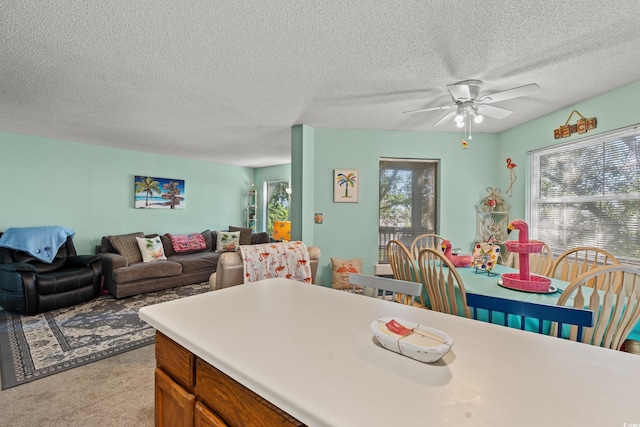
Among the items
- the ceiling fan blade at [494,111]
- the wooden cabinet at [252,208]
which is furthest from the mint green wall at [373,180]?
the wooden cabinet at [252,208]

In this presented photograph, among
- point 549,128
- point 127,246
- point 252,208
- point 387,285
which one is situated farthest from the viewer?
point 252,208

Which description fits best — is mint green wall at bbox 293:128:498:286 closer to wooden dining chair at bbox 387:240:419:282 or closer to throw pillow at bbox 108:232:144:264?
wooden dining chair at bbox 387:240:419:282

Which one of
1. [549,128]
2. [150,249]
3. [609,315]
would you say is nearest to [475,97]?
[549,128]

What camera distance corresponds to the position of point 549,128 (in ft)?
11.2

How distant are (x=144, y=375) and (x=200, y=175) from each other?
462cm

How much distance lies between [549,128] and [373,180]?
212 centimetres

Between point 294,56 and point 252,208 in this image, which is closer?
point 294,56

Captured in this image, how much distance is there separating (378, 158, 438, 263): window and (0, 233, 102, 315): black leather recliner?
4033mm

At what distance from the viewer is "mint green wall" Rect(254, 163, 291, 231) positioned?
6695mm

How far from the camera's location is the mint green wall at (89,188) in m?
4.10

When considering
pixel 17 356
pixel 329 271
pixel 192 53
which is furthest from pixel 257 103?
pixel 17 356

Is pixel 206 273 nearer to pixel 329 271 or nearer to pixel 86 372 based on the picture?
pixel 329 271

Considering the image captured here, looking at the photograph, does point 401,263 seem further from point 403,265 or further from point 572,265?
point 572,265

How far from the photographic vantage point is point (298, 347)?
0.86 meters
